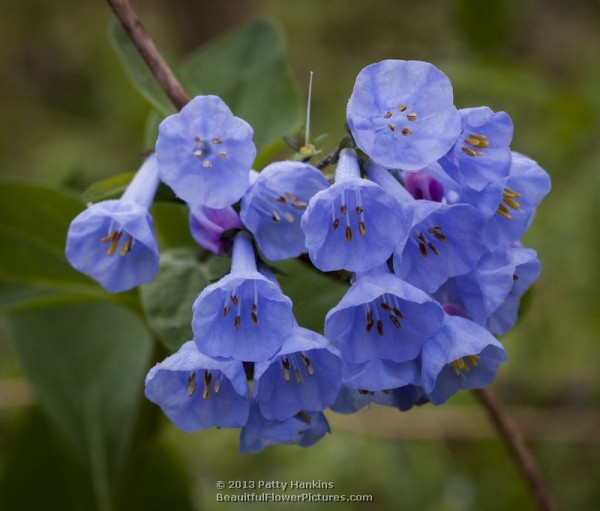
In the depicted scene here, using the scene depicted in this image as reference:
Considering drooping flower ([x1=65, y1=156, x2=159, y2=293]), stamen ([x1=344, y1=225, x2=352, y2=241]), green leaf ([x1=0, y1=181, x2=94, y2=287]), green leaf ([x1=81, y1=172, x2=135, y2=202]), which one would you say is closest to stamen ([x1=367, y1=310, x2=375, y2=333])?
stamen ([x1=344, y1=225, x2=352, y2=241])

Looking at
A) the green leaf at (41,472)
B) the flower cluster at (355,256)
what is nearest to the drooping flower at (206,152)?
the flower cluster at (355,256)

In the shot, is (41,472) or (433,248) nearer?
(433,248)

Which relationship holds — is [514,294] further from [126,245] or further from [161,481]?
[161,481]

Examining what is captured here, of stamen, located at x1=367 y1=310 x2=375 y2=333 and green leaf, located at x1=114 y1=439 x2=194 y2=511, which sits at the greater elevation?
stamen, located at x1=367 y1=310 x2=375 y2=333

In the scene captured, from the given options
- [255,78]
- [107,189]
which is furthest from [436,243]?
[255,78]

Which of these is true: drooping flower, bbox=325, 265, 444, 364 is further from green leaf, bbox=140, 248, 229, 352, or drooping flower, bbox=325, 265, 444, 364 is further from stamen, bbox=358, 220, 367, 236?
green leaf, bbox=140, 248, 229, 352

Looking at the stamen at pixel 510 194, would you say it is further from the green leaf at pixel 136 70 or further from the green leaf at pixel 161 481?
the green leaf at pixel 161 481

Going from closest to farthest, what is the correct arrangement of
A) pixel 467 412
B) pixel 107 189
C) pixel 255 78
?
pixel 107 189 → pixel 255 78 → pixel 467 412
